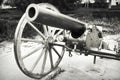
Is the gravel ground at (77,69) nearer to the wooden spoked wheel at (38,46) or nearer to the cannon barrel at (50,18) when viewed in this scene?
the wooden spoked wheel at (38,46)

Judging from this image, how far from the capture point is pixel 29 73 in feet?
12.5

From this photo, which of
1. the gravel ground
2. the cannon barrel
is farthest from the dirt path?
the cannon barrel

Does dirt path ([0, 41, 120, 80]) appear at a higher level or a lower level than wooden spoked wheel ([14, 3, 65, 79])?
lower

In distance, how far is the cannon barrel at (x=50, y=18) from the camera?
257 centimetres

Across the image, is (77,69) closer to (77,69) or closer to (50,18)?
(77,69)

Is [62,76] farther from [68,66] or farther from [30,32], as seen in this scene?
[30,32]

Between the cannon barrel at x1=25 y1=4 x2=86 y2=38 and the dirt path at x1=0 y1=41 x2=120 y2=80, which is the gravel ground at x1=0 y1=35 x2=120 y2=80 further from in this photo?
the cannon barrel at x1=25 y1=4 x2=86 y2=38

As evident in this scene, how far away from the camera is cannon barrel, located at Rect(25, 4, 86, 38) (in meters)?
2.57

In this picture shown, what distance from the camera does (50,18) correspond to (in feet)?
9.20

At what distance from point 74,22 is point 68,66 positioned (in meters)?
2.09

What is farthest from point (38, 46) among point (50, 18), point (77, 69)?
point (50, 18)

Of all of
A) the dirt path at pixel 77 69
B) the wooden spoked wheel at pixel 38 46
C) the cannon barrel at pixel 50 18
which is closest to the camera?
the cannon barrel at pixel 50 18

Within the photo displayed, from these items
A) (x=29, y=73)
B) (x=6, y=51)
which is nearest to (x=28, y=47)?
(x=6, y=51)

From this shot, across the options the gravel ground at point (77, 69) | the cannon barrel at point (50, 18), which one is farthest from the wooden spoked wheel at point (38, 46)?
the cannon barrel at point (50, 18)
